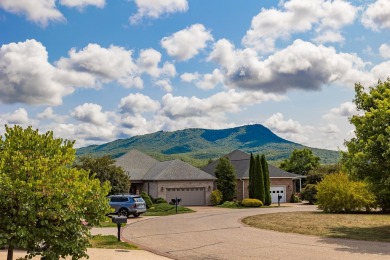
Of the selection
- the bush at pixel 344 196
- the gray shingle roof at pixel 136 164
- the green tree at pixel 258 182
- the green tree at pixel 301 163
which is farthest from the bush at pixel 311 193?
the green tree at pixel 301 163

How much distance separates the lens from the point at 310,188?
48781mm

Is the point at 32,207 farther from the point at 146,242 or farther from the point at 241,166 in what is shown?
the point at 241,166

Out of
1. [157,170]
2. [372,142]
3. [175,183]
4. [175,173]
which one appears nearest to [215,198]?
[175,183]

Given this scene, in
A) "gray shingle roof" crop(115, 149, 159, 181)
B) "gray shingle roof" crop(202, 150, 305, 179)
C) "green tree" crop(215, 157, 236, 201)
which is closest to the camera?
"green tree" crop(215, 157, 236, 201)

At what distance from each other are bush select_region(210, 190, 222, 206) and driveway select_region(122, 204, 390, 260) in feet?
81.3

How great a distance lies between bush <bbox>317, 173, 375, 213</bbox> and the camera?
34.8 meters

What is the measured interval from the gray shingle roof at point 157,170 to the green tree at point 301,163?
3446 cm

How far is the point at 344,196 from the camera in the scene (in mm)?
34781

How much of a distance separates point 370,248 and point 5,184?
1331cm

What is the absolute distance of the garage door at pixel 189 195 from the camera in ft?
158

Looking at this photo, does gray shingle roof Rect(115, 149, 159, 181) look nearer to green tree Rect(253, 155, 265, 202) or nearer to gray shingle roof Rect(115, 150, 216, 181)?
gray shingle roof Rect(115, 150, 216, 181)

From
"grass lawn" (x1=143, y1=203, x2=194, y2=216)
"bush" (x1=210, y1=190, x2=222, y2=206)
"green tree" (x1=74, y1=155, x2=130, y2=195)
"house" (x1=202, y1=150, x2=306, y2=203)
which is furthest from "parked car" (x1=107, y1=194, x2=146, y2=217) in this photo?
"house" (x1=202, y1=150, x2=306, y2=203)

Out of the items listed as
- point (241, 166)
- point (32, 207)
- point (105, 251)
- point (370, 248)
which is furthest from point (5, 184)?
point (241, 166)

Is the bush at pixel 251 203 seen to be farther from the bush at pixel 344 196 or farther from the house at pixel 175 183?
the bush at pixel 344 196
